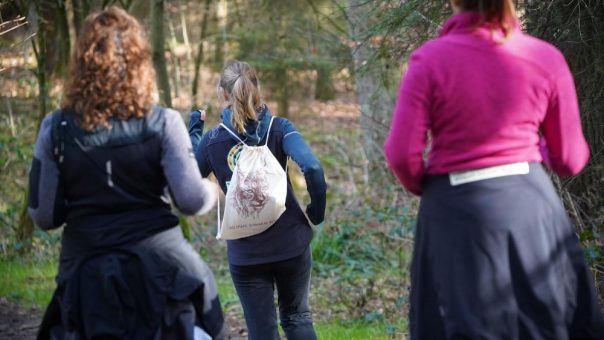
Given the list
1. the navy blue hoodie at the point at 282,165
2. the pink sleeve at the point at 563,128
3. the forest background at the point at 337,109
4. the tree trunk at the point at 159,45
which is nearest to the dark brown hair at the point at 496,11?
the pink sleeve at the point at 563,128

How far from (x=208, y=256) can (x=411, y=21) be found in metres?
5.23

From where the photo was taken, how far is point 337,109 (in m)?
12.2

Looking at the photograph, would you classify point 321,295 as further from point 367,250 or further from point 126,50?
point 126,50

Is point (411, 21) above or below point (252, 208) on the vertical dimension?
above

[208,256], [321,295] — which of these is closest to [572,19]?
[321,295]

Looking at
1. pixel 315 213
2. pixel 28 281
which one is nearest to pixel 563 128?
pixel 315 213

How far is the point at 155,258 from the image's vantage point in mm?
3643

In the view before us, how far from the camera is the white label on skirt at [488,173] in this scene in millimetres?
3521

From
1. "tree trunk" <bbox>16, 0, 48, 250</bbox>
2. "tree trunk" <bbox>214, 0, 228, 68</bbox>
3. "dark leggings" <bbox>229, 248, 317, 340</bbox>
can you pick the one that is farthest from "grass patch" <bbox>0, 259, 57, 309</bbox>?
"tree trunk" <bbox>214, 0, 228, 68</bbox>

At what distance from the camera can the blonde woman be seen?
16.3 ft

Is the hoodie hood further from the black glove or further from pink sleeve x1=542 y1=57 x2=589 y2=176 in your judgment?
pink sleeve x1=542 y1=57 x2=589 y2=176

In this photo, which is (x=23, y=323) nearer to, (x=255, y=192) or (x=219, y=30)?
(x=255, y=192)

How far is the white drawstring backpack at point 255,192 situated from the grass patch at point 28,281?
4063 mm

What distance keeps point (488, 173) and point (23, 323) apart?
535 centimetres
